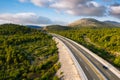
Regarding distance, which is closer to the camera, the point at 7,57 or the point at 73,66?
the point at 73,66

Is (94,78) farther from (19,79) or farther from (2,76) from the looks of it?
(2,76)

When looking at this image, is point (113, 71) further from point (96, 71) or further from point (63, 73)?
point (63, 73)

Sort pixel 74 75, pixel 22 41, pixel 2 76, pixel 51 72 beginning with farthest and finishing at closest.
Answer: pixel 22 41, pixel 2 76, pixel 51 72, pixel 74 75

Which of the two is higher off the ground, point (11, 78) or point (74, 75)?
point (74, 75)

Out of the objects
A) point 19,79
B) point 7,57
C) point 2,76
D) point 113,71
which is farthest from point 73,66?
point 7,57

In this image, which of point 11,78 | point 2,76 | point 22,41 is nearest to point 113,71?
point 11,78

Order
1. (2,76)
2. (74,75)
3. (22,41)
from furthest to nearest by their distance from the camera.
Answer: (22,41) → (2,76) → (74,75)

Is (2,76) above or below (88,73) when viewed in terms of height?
below

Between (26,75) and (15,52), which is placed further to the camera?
(15,52)

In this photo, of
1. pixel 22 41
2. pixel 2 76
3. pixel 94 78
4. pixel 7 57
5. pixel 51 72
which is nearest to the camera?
pixel 94 78
